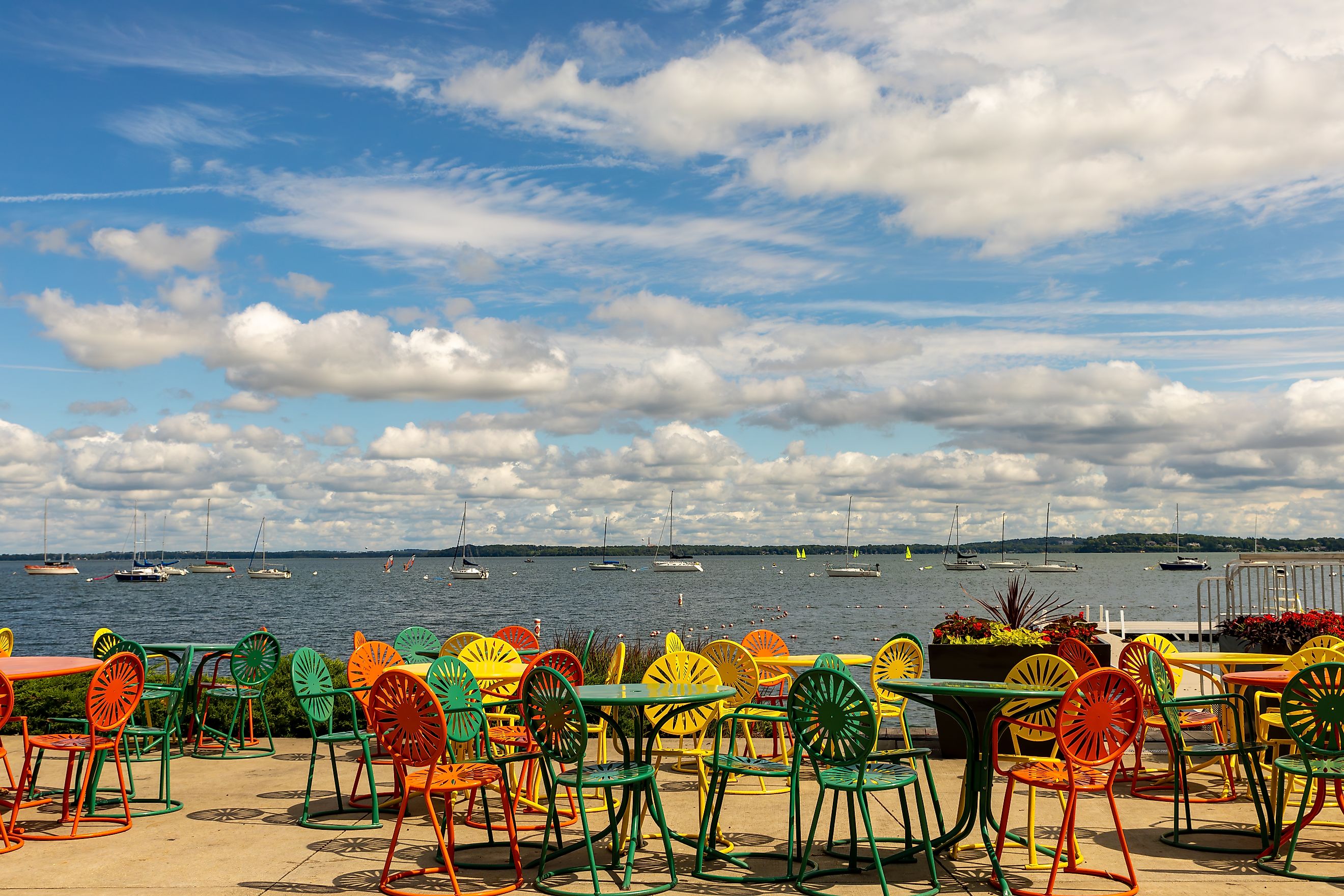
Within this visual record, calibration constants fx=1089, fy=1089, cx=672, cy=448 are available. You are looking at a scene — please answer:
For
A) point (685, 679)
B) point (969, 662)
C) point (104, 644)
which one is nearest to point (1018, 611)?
point (969, 662)

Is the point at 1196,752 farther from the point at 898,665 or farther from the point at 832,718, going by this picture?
the point at 832,718

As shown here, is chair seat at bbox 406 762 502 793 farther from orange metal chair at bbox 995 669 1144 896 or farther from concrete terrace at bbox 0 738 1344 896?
orange metal chair at bbox 995 669 1144 896

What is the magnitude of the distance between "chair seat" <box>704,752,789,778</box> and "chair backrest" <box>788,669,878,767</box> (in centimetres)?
37

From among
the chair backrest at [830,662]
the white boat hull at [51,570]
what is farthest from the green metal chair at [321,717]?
the white boat hull at [51,570]

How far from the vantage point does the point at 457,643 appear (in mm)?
9469

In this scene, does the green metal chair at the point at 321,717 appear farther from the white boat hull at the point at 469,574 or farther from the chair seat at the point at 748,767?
the white boat hull at the point at 469,574

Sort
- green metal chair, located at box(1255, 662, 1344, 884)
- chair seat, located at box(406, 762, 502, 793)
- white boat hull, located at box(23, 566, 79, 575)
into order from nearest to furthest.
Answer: chair seat, located at box(406, 762, 502, 793), green metal chair, located at box(1255, 662, 1344, 884), white boat hull, located at box(23, 566, 79, 575)

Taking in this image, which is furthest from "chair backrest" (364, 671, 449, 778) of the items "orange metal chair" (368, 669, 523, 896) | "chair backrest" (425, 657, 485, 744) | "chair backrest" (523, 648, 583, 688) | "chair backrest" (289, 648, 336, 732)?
"chair backrest" (289, 648, 336, 732)

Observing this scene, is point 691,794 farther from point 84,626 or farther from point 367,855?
point 84,626

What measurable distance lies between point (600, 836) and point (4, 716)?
135 inches

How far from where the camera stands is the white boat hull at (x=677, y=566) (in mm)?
146625

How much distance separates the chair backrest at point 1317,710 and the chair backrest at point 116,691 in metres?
6.64

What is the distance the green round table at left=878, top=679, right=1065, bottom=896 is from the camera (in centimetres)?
551

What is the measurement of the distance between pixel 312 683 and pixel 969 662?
538cm
